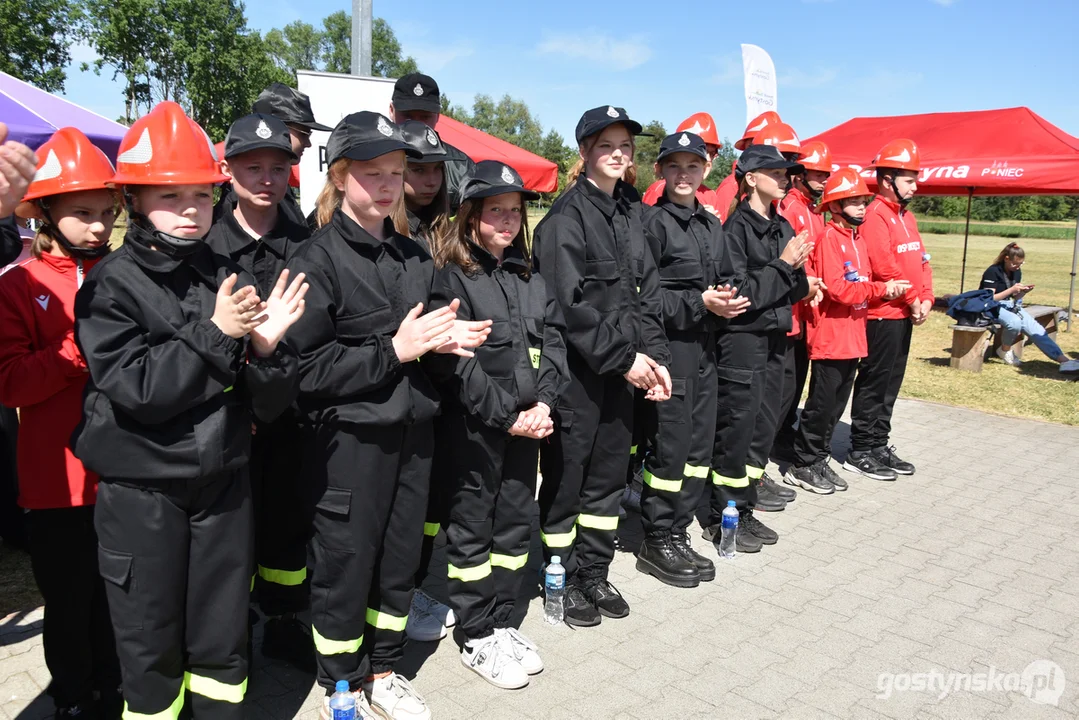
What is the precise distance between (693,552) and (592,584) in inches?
32.7

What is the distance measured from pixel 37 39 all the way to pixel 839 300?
1978 inches

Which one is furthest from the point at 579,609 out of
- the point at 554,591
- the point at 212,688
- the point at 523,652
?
the point at 212,688

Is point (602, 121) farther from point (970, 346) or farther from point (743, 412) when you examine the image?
point (970, 346)

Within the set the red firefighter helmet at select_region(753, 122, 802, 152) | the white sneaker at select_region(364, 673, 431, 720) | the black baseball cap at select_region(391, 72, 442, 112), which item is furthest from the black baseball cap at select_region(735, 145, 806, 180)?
the white sneaker at select_region(364, 673, 431, 720)

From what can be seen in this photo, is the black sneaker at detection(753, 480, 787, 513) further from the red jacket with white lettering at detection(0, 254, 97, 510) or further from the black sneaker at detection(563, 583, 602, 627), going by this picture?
the red jacket with white lettering at detection(0, 254, 97, 510)

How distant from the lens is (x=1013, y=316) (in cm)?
1160

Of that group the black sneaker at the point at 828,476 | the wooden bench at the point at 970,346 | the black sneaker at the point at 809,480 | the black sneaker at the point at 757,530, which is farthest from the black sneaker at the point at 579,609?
the wooden bench at the point at 970,346

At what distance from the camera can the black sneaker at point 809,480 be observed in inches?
247

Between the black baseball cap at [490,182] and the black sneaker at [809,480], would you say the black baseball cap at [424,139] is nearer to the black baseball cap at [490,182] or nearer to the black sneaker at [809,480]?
the black baseball cap at [490,182]

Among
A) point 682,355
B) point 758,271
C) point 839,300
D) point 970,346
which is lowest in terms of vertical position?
point 970,346

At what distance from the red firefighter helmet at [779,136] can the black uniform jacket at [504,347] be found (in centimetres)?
334

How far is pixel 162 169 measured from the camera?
2.45 m

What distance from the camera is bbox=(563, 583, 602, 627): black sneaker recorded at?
161 inches

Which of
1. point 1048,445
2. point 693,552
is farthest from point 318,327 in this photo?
point 1048,445
